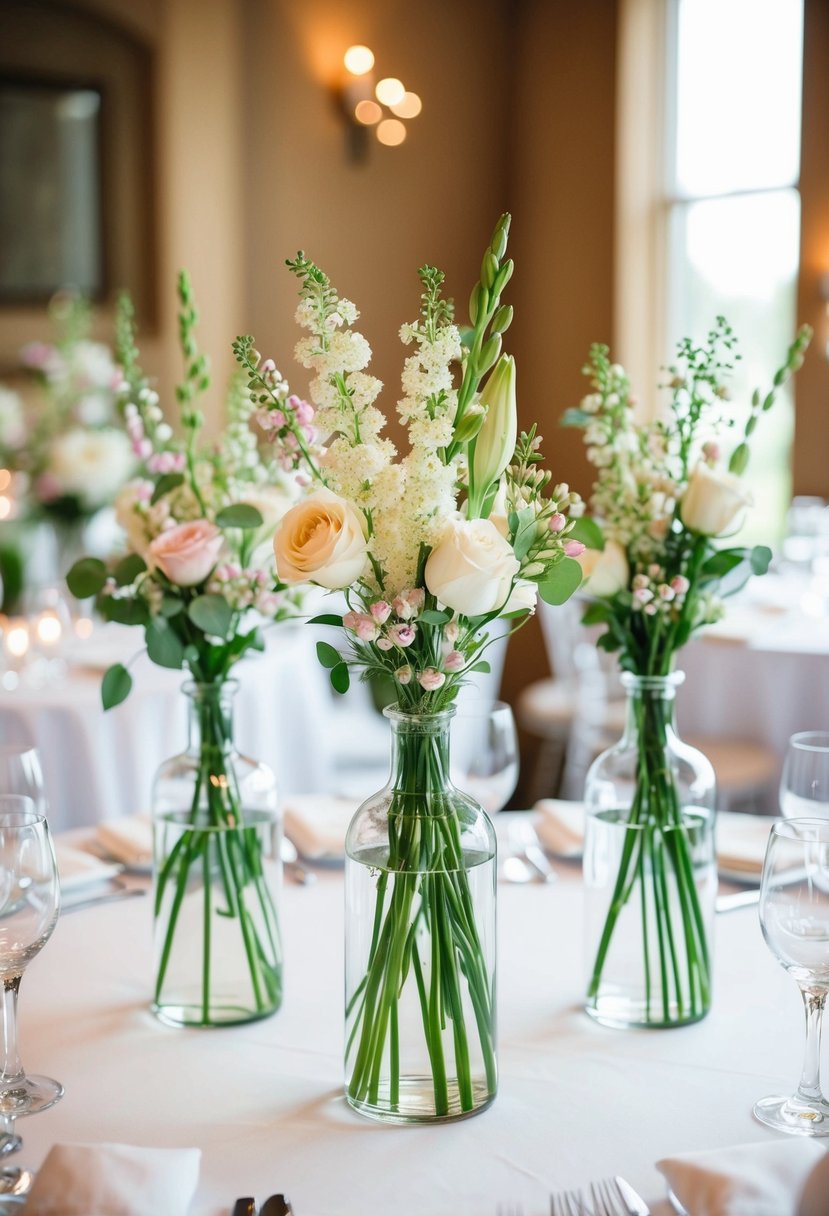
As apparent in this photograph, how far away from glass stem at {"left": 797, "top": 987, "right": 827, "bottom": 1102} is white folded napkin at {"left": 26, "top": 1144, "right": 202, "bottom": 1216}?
19.2 inches

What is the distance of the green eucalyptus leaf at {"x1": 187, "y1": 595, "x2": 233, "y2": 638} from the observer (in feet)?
3.95

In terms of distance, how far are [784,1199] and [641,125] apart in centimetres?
517

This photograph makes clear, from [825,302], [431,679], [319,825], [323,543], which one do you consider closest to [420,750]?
[431,679]

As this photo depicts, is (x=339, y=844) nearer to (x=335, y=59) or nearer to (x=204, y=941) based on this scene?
(x=204, y=941)

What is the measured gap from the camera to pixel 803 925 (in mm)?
1007

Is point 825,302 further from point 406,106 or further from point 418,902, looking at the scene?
point 418,902

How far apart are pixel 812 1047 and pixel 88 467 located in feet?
10.7

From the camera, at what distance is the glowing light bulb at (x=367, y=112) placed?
17.5ft

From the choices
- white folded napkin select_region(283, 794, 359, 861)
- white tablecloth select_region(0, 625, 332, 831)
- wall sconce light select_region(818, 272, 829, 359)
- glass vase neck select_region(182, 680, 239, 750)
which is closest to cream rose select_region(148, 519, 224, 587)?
glass vase neck select_region(182, 680, 239, 750)

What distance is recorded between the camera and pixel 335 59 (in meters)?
5.35

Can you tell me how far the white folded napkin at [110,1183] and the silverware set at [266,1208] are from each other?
0.04 metres

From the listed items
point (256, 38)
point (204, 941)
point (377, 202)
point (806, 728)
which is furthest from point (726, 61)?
point (204, 941)

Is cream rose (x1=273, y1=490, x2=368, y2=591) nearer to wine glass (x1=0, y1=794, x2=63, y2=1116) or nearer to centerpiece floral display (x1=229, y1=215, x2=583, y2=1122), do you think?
centerpiece floral display (x1=229, y1=215, x2=583, y2=1122)

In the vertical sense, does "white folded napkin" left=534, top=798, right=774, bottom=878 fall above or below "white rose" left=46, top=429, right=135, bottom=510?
below
